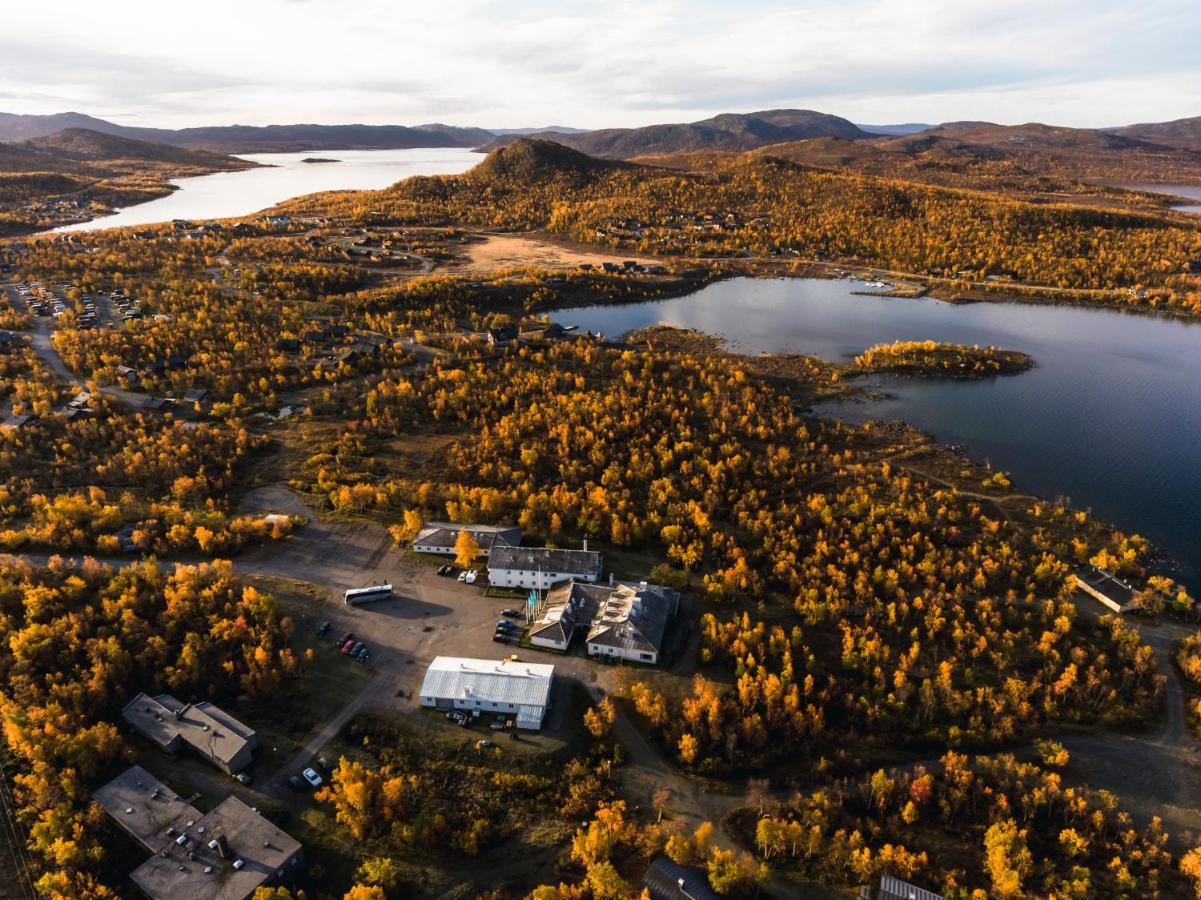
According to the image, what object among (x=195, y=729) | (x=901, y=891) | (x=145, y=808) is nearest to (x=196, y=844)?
(x=145, y=808)

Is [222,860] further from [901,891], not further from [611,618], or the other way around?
[901,891]

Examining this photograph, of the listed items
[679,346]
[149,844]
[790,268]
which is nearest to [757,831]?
[149,844]

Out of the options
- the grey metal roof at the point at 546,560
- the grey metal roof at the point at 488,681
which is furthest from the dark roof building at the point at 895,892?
the grey metal roof at the point at 546,560

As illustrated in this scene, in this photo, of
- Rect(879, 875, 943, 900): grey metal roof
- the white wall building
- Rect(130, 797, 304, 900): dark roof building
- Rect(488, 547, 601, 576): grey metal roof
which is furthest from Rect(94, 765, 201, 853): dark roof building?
Rect(879, 875, 943, 900): grey metal roof

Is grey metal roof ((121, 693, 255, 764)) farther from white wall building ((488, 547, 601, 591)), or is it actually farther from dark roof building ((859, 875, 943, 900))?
dark roof building ((859, 875, 943, 900))

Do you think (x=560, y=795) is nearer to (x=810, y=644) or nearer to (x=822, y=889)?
(x=822, y=889)

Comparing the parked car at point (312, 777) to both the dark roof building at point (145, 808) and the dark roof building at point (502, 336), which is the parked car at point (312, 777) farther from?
the dark roof building at point (502, 336)
